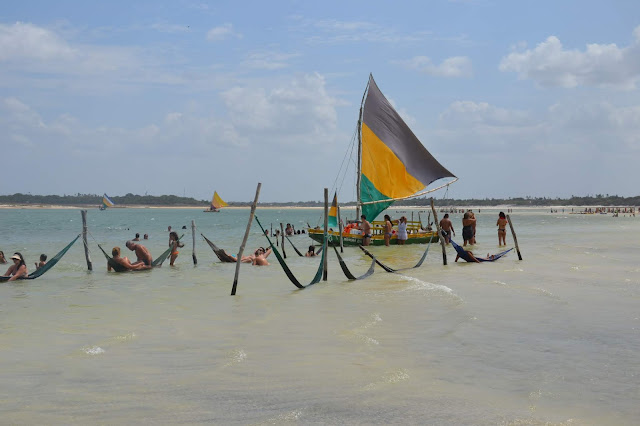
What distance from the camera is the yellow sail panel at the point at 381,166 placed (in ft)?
90.6

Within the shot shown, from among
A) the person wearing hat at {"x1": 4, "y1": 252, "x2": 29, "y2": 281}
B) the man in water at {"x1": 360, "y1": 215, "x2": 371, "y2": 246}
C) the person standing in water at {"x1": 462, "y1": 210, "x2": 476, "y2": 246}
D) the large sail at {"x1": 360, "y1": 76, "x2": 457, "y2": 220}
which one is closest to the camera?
the person wearing hat at {"x1": 4, "y1": 252, "x2": 29, "y2": 281}

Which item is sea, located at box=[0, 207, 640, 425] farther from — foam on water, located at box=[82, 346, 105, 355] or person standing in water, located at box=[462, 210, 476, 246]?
person standing in water, located at box=[462, 210, 476, 246]

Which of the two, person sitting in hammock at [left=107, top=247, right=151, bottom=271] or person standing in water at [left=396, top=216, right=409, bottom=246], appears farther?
person standing in water at [left=396, top=216, right=409, bottom=246]

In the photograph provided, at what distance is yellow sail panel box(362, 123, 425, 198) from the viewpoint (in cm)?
2762

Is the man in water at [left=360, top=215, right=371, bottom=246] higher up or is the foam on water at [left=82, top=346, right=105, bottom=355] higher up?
the man in water at [left=360, top=215, right=371, bottom=246]

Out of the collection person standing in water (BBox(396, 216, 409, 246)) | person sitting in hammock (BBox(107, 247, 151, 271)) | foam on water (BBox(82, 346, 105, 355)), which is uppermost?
person standing in water (BBox(396, 216, 409, 246))

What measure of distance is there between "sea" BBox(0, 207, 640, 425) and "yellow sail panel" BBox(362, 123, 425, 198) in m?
13.7

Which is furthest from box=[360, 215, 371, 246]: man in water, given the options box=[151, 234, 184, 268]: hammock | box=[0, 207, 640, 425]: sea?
box=[0, 207, 640, 425]: sea

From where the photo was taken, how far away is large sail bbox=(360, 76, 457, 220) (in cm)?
2762

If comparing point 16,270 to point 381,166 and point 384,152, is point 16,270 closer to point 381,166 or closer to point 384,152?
point 381,166

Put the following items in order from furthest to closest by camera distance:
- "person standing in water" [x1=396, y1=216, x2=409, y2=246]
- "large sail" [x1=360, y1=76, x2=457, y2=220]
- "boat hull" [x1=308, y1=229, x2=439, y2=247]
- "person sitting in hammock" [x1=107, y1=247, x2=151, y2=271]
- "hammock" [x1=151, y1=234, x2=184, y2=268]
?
"large sail" [x1=360, y1=76, x2=457, y2=220] → "person standing in water" [x1=396, y1=216, x2=409, y2=246] → "boat hull" [x1=308, y1=229, x2=439, y2=247] → "hammock" [x1=151, y1=234, x2=184, y2=268] → "person sitting in hammock" [x1=107, y1=247, x2=151, y2=271]

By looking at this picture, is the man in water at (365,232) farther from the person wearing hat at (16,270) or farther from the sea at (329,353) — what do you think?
the person wearing hat at (16,270)

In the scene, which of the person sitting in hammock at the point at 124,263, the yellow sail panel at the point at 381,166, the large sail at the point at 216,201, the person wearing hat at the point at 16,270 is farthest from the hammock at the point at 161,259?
the large sail at the point at 216,201

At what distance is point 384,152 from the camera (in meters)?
27.6
